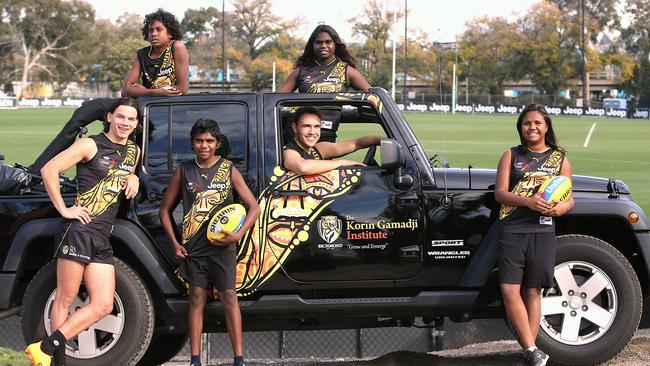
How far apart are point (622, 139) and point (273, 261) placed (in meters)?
32.0

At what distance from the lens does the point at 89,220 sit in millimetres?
5758

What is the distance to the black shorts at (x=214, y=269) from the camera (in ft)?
19.0

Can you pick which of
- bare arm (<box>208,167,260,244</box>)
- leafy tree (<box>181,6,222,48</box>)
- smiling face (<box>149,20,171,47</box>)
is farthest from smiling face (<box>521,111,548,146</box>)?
leafy tree (<box>181,6,222,48</box>)

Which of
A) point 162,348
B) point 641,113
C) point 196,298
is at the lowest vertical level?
point 162,348

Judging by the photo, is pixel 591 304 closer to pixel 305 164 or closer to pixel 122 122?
pixel 305 164

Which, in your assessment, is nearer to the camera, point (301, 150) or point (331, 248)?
point (331, 248)

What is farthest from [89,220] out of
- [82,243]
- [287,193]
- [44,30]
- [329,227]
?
[44,30]

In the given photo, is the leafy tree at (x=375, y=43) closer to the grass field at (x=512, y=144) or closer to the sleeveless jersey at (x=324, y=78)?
the grass field at (x=512, y=144)

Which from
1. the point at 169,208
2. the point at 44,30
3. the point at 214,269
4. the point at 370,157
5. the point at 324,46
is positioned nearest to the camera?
the point at 214,269

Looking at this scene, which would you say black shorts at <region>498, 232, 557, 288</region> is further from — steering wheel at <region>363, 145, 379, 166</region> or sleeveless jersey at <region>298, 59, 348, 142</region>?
sleeveless jersey at <region>298, 59, 348, 142</region>

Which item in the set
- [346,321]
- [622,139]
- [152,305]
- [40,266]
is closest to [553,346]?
[346,321]

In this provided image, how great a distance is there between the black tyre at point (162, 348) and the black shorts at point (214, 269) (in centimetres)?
129

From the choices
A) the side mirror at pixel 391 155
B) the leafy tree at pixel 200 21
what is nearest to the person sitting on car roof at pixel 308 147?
the side mirror at pixel 391 155

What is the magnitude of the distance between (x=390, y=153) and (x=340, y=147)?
65 cm
